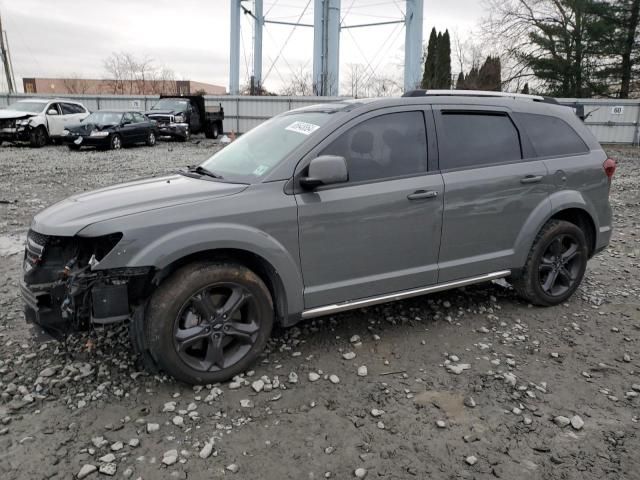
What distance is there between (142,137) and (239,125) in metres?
7.86

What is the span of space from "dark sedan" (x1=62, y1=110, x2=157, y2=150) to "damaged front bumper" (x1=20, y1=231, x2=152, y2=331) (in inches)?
619

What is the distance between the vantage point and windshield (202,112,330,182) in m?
3.47

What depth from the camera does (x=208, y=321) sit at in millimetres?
3135

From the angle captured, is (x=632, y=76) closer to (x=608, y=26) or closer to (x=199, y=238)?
(x=608, y=26)

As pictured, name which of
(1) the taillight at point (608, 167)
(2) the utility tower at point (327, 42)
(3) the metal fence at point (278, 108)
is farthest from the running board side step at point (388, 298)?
(2) the utility tower at point (327, 42)

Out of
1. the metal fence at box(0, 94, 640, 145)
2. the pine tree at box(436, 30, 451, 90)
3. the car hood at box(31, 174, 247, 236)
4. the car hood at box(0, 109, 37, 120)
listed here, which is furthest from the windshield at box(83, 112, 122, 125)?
the pine tree at box(436, 30, 451, 90)

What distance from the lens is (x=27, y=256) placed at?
3211mm

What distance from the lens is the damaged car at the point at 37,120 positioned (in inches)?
693

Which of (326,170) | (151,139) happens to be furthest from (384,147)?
(151,139)

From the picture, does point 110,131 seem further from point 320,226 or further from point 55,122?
point 320,226

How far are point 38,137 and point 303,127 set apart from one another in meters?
17.7

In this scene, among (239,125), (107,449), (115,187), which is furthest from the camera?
(239,125)

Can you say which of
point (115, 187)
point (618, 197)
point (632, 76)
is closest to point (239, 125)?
point (618, 197)

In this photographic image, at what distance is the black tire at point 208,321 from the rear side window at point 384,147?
3.42ft
